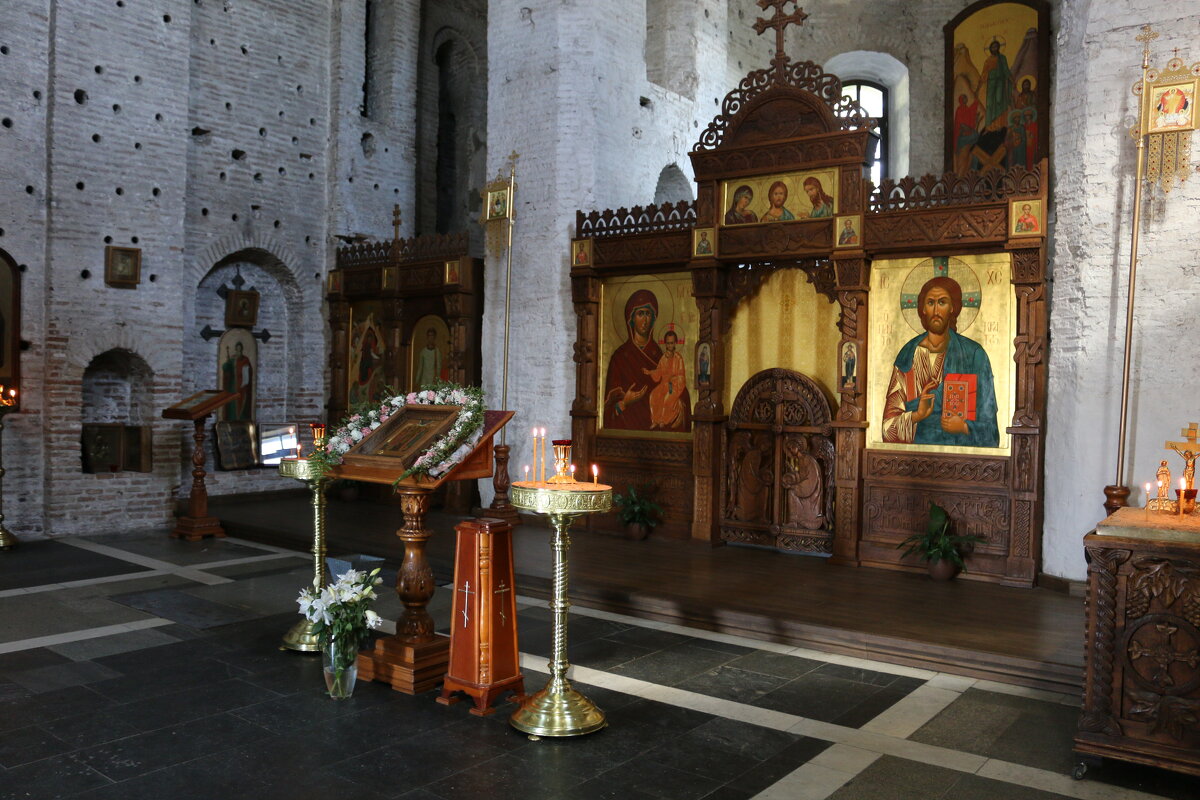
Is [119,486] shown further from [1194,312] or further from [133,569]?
[1194,312]

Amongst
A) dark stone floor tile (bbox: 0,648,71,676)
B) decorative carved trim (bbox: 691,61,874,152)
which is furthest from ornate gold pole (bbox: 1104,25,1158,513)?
dark stone floor tile (bbox: 0,648,71,676)

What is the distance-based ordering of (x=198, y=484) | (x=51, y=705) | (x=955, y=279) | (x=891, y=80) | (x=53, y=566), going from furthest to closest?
(x=891, y=80) < (x=198, y=484) < (x=53, y=566) < (x=955, y=279) < (x=51, y=705)

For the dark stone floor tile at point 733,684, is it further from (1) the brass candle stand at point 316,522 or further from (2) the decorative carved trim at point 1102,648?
(1) the brass candle stand at point 316,522

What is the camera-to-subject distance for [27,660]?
5.97 metres

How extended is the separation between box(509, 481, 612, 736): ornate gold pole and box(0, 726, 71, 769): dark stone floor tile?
2.23 metres

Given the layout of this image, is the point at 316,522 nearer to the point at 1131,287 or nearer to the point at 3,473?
the point at 3,473

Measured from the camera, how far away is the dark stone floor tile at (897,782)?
412cm

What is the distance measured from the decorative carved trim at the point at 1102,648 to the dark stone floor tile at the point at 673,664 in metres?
2.25

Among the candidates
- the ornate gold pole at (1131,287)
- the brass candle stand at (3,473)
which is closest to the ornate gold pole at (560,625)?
the ornate gold pole at (1131,287)

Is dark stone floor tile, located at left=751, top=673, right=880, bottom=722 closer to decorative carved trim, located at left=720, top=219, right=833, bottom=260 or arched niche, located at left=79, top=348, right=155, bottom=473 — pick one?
decorative carved trim, located at left=720, top=219, right=833, bottom=260

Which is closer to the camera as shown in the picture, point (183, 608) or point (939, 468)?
point (183, 608)

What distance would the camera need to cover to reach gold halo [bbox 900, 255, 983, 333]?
27.0ft

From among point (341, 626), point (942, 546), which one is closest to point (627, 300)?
point (942, 546)

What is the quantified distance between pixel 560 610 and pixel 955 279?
526 cm
